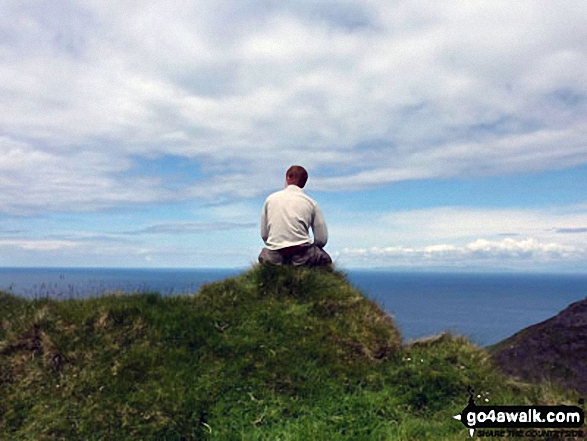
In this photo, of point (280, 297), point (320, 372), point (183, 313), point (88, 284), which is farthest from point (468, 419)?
point (88, 284)

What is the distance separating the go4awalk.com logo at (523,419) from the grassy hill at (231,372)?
0.88ft

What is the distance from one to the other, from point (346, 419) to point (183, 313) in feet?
16.1

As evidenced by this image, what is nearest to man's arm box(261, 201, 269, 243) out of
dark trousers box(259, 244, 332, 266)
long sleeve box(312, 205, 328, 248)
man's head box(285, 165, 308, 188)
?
dark trousers box(259, 244, 332, 266)

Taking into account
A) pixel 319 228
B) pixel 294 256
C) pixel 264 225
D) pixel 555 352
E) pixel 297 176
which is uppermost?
pixel 297 176

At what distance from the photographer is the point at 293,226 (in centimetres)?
1267

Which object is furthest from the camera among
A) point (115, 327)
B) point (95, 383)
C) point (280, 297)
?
point (280, 297)

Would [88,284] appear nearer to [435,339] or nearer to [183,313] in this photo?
[183,313]

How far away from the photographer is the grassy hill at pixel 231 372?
7.54 meters

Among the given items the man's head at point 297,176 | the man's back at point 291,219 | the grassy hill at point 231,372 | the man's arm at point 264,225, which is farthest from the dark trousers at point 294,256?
the man's head at point 297,176

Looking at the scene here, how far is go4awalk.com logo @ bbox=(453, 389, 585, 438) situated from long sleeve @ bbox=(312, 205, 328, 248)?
21.9 feet

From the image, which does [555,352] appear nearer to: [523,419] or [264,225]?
[523,419]

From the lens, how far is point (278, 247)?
12797 millimetres

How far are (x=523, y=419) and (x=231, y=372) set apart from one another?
5.46 metres

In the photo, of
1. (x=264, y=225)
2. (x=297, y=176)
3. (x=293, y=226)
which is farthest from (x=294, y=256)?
(x=297, y=176)
